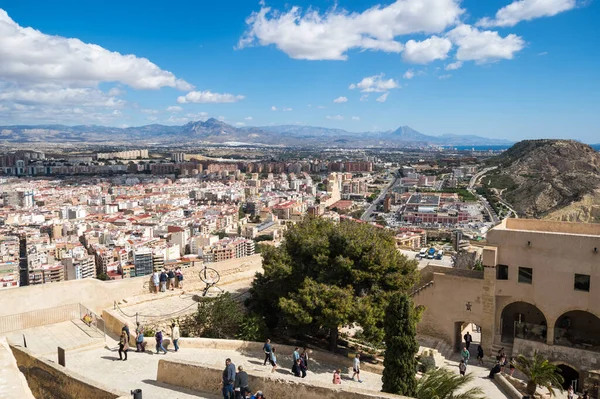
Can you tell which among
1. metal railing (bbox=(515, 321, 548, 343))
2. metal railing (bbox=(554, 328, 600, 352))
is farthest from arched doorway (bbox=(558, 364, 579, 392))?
metal railing (bbox=(515, 321, 548, 343))

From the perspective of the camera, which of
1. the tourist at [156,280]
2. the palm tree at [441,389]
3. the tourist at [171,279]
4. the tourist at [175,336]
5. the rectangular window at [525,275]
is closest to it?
the palm tree at [441,389]

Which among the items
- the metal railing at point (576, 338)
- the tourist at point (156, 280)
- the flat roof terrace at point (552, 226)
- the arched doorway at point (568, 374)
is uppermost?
the flat roof terrace at point (552, 226)

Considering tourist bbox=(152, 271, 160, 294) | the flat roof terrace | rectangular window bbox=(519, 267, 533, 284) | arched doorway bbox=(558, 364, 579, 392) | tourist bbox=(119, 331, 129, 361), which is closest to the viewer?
tourist bbox=(119, 331, 129, 361)

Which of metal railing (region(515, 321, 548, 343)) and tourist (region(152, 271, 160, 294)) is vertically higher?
tourist (region(152, 271, 160, 294))

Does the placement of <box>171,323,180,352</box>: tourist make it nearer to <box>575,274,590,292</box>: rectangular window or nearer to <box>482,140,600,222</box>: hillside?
<box>575,274,590,292</box>: rectangular window

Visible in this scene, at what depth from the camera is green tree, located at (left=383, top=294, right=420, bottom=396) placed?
8.20 metres

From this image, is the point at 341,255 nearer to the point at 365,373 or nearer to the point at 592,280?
the point at 365,373

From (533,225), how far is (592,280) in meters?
2.45

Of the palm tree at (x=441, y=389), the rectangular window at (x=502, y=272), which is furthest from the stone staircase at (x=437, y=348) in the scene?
the palm tree at (x=441, y=389)

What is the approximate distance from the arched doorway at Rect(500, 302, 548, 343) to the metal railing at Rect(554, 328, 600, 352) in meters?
0.43

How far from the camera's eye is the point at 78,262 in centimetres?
3894

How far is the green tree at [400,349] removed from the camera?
820 centimetres

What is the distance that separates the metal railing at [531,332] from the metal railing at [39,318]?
10.6 meters

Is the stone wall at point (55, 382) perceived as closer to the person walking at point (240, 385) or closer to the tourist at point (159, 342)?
the person walking at point (240, 385)
